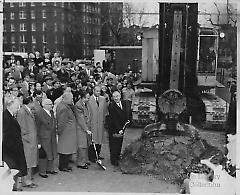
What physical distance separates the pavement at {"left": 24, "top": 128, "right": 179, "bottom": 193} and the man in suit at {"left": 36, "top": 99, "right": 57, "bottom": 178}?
0.32ft

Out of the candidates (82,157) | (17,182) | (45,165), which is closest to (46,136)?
(45,165)

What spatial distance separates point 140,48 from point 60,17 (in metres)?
0.84

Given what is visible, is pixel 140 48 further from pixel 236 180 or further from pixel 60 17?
pixel 236 180

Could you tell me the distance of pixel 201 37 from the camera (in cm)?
510

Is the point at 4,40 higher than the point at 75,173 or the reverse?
higher

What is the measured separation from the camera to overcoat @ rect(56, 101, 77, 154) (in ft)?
17.0

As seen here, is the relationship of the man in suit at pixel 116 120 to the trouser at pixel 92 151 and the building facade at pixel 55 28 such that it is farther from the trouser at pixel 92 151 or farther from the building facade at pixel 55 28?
the building facade at pixel 55 28

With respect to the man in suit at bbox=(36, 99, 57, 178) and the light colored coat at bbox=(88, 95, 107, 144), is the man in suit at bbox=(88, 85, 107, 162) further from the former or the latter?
the man in suit at bbox=(36, 99, 57, 178)

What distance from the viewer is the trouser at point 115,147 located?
5254 millimetres

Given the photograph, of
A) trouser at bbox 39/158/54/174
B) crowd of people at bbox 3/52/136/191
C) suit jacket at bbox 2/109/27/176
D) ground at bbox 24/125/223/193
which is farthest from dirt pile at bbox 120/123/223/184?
suit jacket at bbox 2/109/27/176

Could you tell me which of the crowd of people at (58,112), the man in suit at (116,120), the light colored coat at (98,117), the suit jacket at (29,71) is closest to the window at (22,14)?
the crowd of people at (58,112)

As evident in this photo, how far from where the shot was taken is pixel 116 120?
17.2ft

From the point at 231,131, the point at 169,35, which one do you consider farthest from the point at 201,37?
the point at 231,131

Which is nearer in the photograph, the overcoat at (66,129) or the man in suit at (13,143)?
the man in suit at (13,143)
